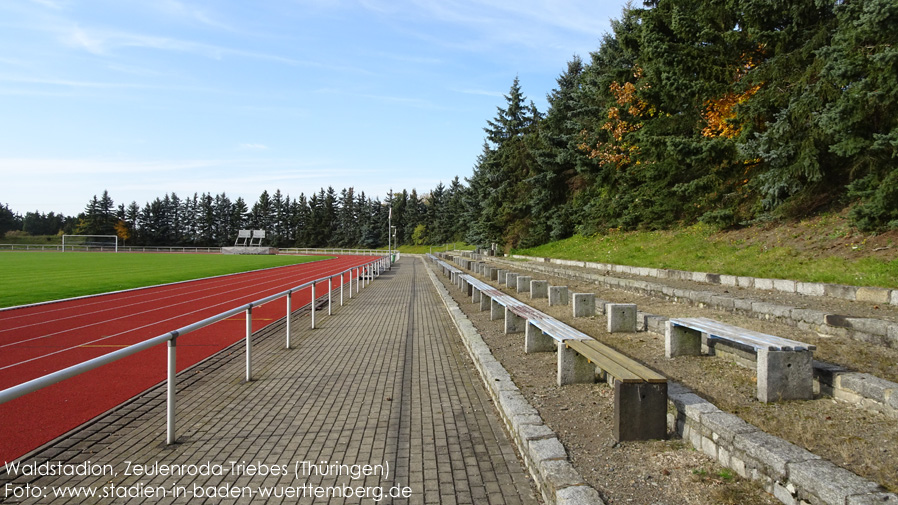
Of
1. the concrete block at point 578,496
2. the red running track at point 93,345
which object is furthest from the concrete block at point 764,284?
the red running track at point 93,345

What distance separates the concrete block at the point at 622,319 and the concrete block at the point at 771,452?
4.32 metres

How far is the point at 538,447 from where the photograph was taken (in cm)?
347

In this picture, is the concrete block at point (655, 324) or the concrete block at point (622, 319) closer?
the concrete block at point (655, 324)

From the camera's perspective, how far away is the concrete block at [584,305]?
9.04 m

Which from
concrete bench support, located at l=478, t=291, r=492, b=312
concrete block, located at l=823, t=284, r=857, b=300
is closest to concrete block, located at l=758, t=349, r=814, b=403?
concrete block, located at l=823, t=284, r=857, b=300

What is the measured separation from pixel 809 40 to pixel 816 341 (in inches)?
437

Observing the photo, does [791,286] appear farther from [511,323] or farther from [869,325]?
[511,323]

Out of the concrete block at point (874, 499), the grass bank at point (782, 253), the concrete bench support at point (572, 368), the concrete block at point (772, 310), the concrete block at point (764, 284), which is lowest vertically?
the concrete bench support at point (572, 368)

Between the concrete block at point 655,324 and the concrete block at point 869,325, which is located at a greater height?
the concrete block at point 869,325

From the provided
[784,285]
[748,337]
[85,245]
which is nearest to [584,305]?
[784,285]

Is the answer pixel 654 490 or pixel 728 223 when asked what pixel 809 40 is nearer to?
pixel 728 223

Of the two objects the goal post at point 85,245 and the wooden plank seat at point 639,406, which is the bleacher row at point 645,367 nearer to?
the wooden plank seat at point 639,406

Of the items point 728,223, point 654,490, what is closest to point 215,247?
point 728,223

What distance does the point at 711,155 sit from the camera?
584 inches
